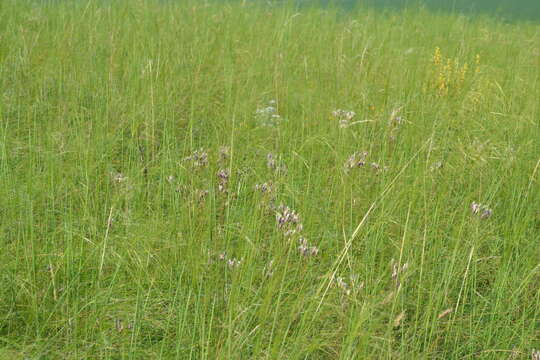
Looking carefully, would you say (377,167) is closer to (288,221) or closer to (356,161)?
(356,161)

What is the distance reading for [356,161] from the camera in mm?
2264

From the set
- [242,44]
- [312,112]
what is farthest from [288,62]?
[312,112]

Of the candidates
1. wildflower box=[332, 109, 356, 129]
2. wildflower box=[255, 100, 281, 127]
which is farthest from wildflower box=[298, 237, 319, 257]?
wildflower box=[255, 100, 281, 127]

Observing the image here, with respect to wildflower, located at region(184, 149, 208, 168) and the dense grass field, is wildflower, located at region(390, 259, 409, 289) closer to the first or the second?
the dense grass field

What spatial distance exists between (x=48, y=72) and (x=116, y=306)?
2.09 meters

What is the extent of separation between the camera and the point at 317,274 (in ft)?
5.98

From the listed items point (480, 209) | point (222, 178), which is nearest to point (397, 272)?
point (480, 209)

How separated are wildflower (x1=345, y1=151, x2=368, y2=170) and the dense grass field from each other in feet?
0.03

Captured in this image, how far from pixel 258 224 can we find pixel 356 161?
0.55 metres

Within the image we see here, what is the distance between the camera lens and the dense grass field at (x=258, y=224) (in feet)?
5.04

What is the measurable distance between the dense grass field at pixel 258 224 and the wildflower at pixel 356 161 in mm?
10

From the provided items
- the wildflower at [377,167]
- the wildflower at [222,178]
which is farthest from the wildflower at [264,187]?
the wildflower at [377,167]

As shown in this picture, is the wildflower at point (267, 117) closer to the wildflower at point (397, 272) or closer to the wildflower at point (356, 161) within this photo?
the wildflower at point (356, 161)

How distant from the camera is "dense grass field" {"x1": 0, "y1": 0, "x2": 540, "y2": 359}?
1537 millimetres
